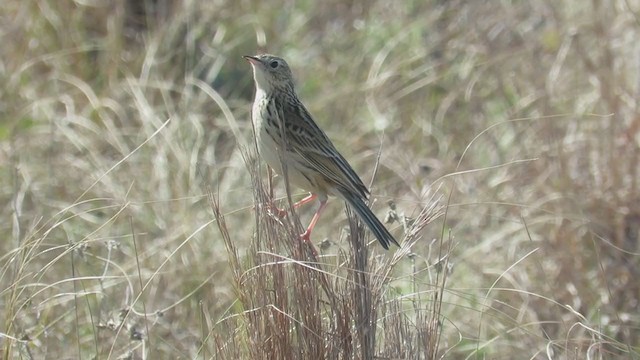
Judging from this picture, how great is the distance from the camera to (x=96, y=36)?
387 inches

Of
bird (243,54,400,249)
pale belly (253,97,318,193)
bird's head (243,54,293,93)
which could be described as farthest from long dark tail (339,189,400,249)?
bird's head (243,54,293,93)

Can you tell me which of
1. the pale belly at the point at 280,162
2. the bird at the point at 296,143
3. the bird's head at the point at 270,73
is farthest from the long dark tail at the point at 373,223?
the bird's head at the point at 270,73

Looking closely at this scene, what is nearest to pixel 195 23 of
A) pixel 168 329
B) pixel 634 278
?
pixel 168 329

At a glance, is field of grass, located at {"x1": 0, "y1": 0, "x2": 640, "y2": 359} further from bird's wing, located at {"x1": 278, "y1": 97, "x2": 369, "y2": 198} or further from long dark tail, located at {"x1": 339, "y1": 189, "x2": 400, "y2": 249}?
bird's wing, located at {"x1": 278, "y1": 97, "x2": 369, "y2": 198}

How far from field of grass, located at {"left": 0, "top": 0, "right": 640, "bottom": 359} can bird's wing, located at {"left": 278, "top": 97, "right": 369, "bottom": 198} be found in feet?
1.37

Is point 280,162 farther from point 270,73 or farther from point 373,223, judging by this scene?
point 270,73

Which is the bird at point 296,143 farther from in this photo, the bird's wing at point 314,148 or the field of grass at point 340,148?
the field of grass at point 340,148

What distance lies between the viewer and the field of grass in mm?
6598

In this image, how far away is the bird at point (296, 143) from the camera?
516 centimetres

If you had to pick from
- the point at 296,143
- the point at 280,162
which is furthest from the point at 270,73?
the point at 280,162

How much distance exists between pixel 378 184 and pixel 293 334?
13.7ft

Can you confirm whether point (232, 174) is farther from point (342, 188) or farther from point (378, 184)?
point (342, 188)

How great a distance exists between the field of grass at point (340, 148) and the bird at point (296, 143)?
1.27 ft

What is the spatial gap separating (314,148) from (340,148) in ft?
11.1
